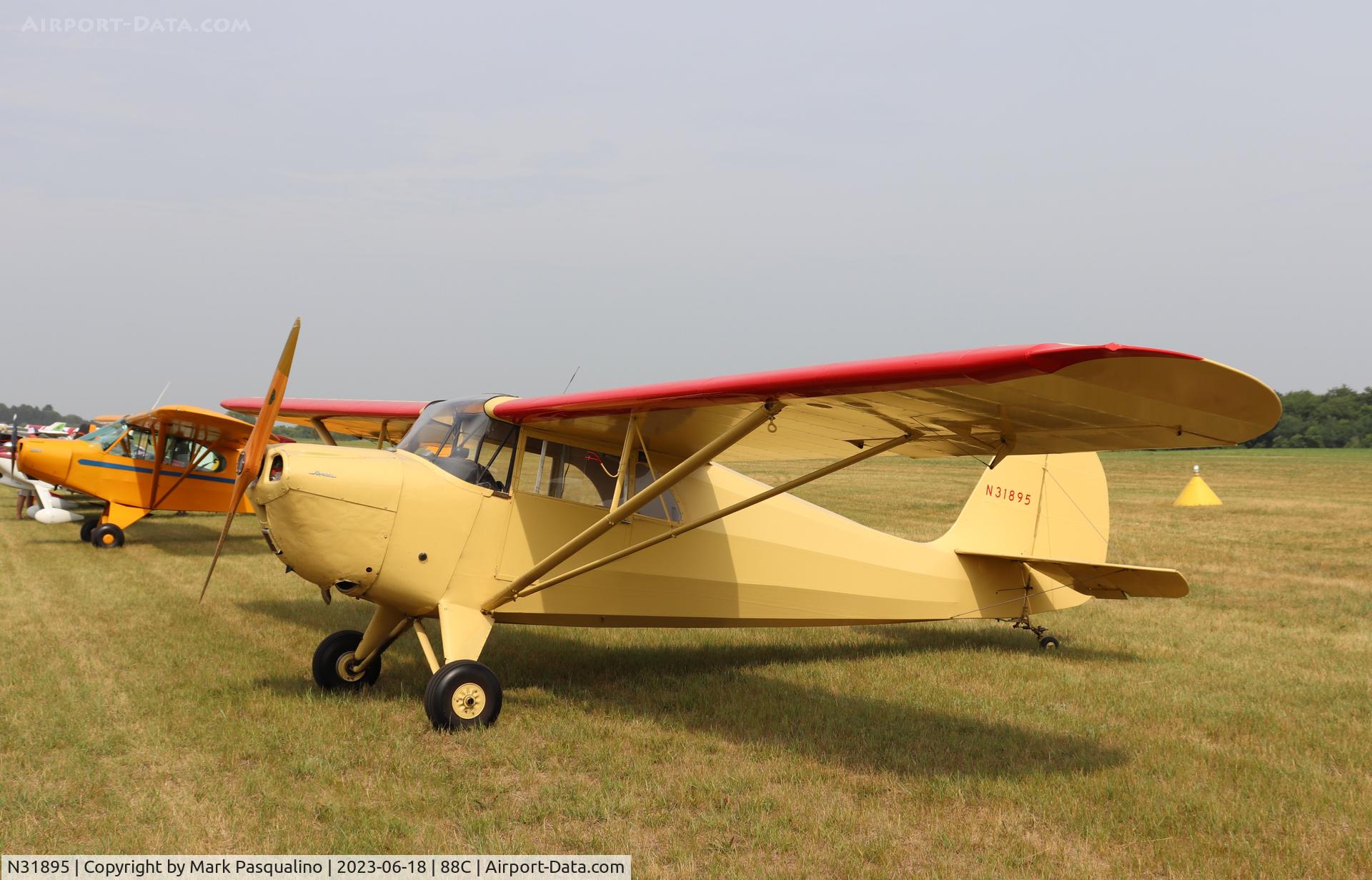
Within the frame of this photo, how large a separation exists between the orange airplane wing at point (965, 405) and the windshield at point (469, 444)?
19 cm

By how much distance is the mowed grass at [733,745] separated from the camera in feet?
14.6

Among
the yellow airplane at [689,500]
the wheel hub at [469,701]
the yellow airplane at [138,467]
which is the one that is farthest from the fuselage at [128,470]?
the wheel hub at [469,701]

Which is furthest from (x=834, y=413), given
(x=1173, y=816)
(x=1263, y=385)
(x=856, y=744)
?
(x=1173, y=816)

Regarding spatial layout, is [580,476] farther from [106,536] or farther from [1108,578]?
[106,536]

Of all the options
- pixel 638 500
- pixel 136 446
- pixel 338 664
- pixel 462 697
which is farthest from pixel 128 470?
pixel 638 500

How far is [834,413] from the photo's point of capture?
6121 mm

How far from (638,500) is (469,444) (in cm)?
143

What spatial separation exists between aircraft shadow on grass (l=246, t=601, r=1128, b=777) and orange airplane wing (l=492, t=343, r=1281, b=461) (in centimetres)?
186

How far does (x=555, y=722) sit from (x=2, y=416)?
170 m

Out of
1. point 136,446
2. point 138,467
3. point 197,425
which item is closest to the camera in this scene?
point 197,425

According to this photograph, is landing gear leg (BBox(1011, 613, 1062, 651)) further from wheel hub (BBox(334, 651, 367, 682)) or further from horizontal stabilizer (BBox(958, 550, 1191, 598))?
wheel hub (BBox(334, 651, 367, 682))

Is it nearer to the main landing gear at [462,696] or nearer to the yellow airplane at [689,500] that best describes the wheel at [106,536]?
the yellow airplane at [689,500]

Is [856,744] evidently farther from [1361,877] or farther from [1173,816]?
[1361,877]

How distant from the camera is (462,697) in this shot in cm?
611
